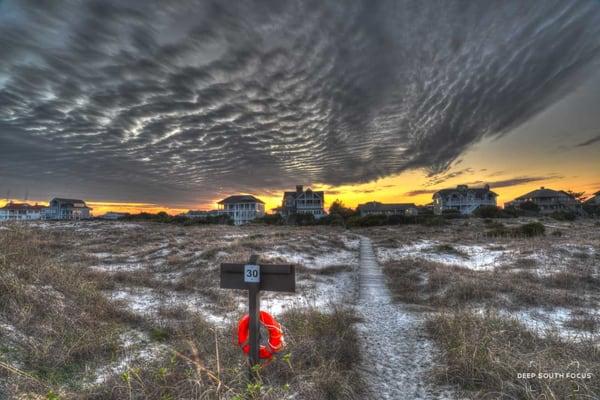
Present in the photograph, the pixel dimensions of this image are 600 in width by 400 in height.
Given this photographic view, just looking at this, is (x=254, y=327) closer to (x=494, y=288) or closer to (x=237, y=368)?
(x=237, y=368)

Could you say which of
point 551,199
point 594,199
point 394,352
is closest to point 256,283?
point 394,352

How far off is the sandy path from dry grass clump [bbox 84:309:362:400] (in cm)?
34

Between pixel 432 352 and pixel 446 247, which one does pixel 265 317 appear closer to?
pixel 432 352

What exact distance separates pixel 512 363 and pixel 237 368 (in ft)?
12.6

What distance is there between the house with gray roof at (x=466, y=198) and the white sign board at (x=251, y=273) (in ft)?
263

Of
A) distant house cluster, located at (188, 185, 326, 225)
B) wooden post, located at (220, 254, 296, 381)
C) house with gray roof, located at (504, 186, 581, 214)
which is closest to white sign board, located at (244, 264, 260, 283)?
wooden post, located at (220, 254, 296, 381)

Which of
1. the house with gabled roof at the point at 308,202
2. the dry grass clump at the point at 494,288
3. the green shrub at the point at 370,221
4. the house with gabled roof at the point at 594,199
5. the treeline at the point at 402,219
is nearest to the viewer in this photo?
the dry grass clump at the point at 494,288

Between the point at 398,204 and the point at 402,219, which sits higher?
the point at 398,204

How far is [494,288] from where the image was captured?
9.02m

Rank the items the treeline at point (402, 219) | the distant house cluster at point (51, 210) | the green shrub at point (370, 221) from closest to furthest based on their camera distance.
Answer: the treeline at point (402, 219) → the green shrub at point (370, 221) → the distant house cluster at point (51, 210)

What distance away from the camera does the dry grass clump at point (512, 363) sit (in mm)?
3623

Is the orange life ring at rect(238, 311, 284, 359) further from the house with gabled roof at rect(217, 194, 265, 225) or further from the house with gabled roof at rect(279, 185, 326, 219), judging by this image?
the house with gabled roof at rect(217, 194, 265, 225)

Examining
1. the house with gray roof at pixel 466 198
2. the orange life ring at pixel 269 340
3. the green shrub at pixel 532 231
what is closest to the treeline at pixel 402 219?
the house with gray roof at pixel 466 198

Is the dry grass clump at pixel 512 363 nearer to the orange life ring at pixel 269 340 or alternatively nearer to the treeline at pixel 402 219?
the orange life ring at pixel 269 340
